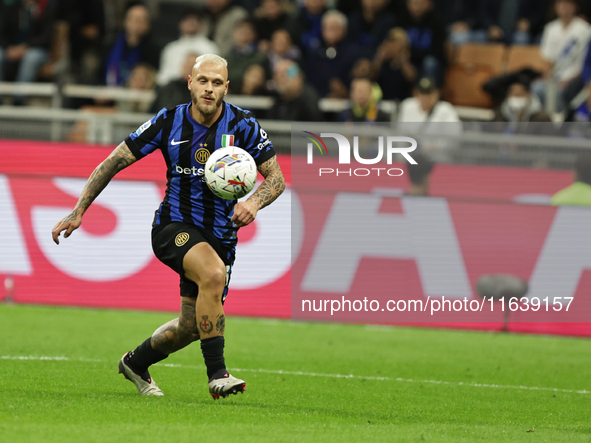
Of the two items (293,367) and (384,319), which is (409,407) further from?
(384,319)

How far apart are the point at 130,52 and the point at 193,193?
998 cm

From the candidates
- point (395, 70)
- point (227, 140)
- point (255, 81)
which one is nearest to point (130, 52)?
point (255, 81)

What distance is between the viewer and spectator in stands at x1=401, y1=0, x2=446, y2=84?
15.3 metres

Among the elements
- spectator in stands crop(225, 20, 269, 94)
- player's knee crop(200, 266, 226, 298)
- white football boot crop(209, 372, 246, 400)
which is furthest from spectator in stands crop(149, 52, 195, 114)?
white football boot crop(209, 372, 246, 400)

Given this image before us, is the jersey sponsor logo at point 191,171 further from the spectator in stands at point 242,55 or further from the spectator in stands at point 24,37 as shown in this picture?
the spectator in stands at point 24,37

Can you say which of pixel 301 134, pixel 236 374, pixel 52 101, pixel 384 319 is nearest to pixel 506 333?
pixel 384 319

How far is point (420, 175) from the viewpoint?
1174 centimetres

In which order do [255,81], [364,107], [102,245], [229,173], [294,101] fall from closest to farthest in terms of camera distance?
[229,173] < [102,245] < [364,107] < [294,101] < [255,81]

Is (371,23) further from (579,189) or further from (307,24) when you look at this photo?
(579,189)

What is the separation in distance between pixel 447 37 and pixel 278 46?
10.2ft

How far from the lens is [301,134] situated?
11.9m

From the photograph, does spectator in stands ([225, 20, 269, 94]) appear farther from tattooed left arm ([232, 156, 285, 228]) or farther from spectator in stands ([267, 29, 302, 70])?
tattooed left arm ([232, 156, 285, 228])

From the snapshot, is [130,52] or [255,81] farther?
[130,52]

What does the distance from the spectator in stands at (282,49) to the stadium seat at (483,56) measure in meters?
2.87
